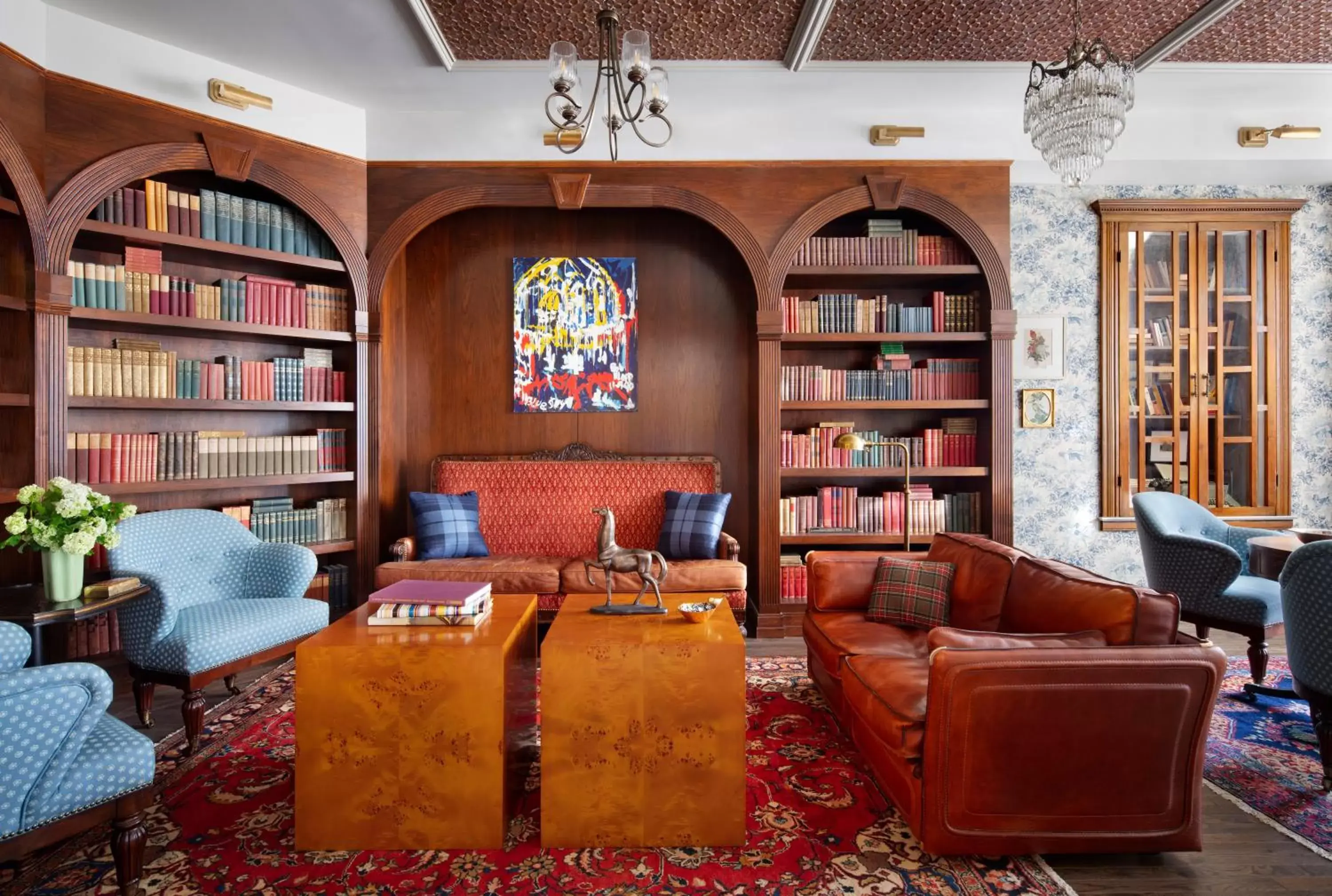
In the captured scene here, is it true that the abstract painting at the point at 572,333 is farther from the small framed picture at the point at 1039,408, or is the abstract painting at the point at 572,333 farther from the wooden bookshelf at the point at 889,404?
the small framed picture at the point at 1039,408

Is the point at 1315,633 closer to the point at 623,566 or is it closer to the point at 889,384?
the point at 623,566

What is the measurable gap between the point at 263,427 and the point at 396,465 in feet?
2.80

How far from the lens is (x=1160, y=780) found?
6.74ft

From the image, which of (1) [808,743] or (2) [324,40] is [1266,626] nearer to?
(1) [808,743]

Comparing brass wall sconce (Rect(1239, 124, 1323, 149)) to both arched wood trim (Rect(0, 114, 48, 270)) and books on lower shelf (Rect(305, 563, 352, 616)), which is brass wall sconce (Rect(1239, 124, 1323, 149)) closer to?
books on lower shelf (Rect(305, 563, 352, 616))

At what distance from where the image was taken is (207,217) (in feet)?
13.4

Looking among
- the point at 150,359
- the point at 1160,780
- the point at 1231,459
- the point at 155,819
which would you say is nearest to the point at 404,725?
the point at 155,819

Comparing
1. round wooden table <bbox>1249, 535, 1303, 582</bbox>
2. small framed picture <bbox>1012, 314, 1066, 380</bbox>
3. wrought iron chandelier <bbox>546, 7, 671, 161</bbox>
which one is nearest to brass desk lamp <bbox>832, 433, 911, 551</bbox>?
small framed picture <bbox>1012, 314, 1066, 380</bbox>

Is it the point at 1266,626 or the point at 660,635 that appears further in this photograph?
the point at 1266,626

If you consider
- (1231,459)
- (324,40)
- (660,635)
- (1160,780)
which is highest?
(324,40)

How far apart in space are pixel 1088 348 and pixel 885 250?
1.75 metres

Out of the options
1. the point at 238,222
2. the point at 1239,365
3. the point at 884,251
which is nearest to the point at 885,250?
the point at 884,251

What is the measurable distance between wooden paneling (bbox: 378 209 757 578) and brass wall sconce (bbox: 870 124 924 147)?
1177mm

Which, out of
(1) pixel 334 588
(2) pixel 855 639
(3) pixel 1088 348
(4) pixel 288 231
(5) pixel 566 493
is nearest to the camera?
(2) pixel 855 639
